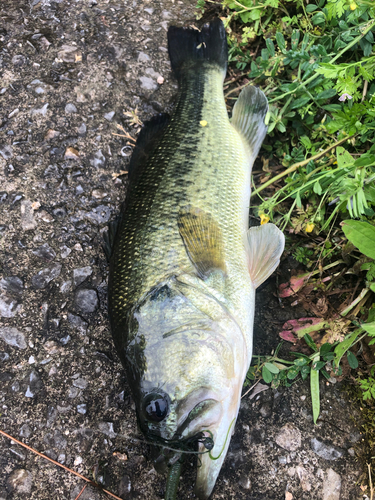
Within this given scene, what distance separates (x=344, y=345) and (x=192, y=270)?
1.18 meters

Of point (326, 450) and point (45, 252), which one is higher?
point (45, 252)

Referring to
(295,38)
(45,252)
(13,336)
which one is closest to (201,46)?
(295,38)

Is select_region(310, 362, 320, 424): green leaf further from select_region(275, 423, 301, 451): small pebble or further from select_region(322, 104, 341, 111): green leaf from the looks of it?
select_region(322, 104, 341, 111): green leaf

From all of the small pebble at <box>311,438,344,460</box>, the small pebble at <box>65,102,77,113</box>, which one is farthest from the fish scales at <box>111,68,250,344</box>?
the small pebble at <box>311,438,344,460</box>

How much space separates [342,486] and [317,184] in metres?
2.08

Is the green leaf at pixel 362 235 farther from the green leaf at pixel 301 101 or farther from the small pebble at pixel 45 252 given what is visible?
the small pebble at pixel 45 252

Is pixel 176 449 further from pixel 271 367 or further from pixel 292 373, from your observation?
pixel 292 373

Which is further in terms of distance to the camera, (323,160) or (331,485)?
(323,160)

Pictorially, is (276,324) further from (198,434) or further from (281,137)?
(281,137)

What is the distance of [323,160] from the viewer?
2.59 meters

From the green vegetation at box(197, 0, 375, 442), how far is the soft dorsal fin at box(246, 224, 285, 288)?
0.52 feet

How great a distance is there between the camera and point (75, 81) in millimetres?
3264

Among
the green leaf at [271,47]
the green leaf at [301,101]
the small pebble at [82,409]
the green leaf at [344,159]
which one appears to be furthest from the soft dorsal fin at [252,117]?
the small pebble at [82,409]

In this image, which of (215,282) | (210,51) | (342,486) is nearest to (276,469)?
(342,486)
